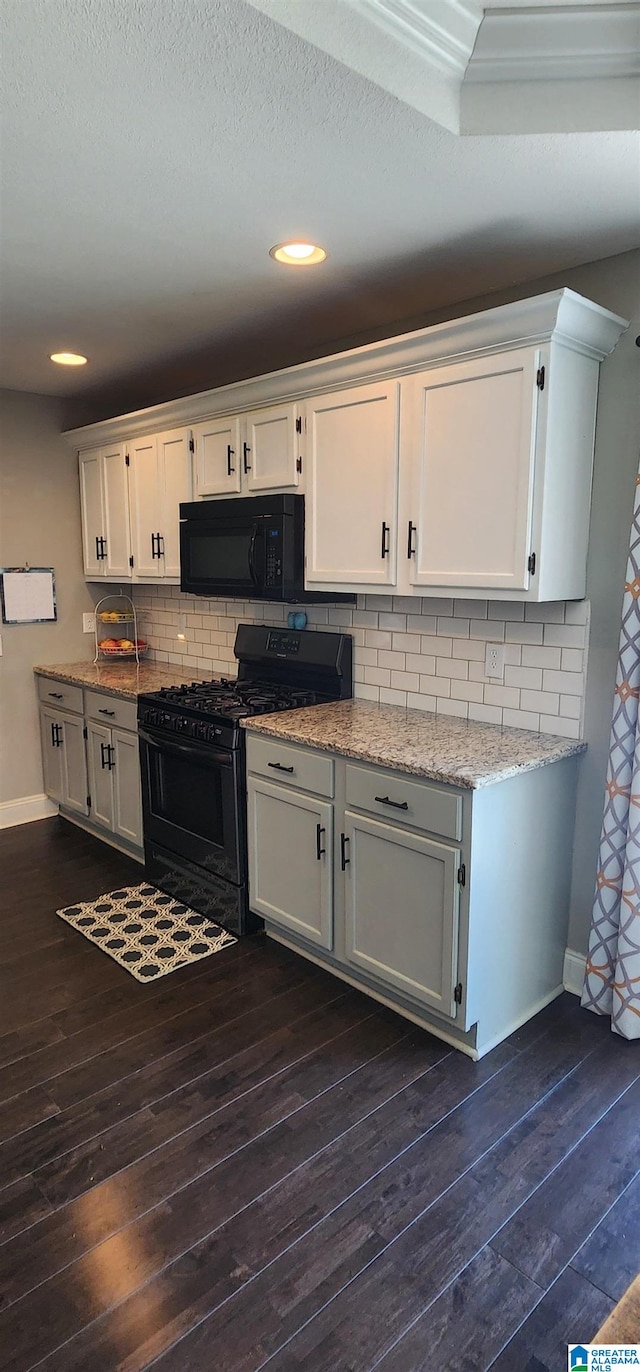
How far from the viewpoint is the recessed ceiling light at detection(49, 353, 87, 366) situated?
11.0ft

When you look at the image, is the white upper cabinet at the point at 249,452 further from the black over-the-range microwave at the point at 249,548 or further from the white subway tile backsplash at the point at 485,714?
the white subway tile backsplash at the point at 485,714

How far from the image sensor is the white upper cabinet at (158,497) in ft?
11.5

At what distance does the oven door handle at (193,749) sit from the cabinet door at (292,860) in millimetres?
159

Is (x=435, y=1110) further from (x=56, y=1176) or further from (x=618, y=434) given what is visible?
(x=618, y=434)

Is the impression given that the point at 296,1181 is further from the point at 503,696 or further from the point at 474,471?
the point at 474,471

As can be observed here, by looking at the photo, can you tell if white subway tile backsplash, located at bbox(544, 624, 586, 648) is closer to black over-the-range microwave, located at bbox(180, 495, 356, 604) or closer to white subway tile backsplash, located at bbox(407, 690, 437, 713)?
white subway tile backsplash, located at bbox(407, 690, 437, 713)

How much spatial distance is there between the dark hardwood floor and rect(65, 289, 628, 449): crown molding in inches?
83.9

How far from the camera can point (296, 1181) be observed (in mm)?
1787

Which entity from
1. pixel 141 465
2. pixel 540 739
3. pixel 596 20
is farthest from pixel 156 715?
pixel 596 20

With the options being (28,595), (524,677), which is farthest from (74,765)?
(524,677)

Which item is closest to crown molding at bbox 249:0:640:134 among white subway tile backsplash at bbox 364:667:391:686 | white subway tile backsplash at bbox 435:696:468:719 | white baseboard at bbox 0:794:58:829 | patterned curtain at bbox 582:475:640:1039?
patterned curtain at bbox 582:475:640:1039

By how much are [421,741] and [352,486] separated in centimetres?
99

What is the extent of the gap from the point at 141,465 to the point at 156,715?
4.58ft

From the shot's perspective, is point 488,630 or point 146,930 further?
point 146,930
